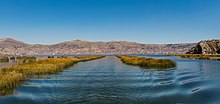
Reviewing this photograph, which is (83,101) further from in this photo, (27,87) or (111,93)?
(27,87)

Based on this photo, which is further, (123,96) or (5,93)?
(5,93)

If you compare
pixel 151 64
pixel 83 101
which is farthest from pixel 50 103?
pixel 151 64

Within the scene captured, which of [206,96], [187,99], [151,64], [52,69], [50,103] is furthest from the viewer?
[151,64]

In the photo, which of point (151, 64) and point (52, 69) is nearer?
point (52, 69)

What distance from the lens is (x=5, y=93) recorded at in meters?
24.9

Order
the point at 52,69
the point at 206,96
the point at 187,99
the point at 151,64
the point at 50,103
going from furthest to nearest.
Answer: the point at 151,64 < the point at 52,69 < the point at 206,96 < the point at 187,99 < the point at 50,103

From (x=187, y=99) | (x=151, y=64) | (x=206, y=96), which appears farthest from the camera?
(x=151, y=64)

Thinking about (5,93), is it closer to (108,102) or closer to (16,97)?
(16,97)

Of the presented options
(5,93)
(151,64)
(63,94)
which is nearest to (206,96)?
(63,94)

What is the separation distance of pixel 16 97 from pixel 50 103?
5008 millimetres

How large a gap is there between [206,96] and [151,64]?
3855 cm

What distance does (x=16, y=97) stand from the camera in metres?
23.7

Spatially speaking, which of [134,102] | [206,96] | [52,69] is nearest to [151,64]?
[52,69]

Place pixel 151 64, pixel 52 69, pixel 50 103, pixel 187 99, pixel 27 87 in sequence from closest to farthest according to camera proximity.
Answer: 1. pixel 50 103
2. pixel 187 99
3. pixel 27 87
4. pixel 52 69
5. pixel 151 64
